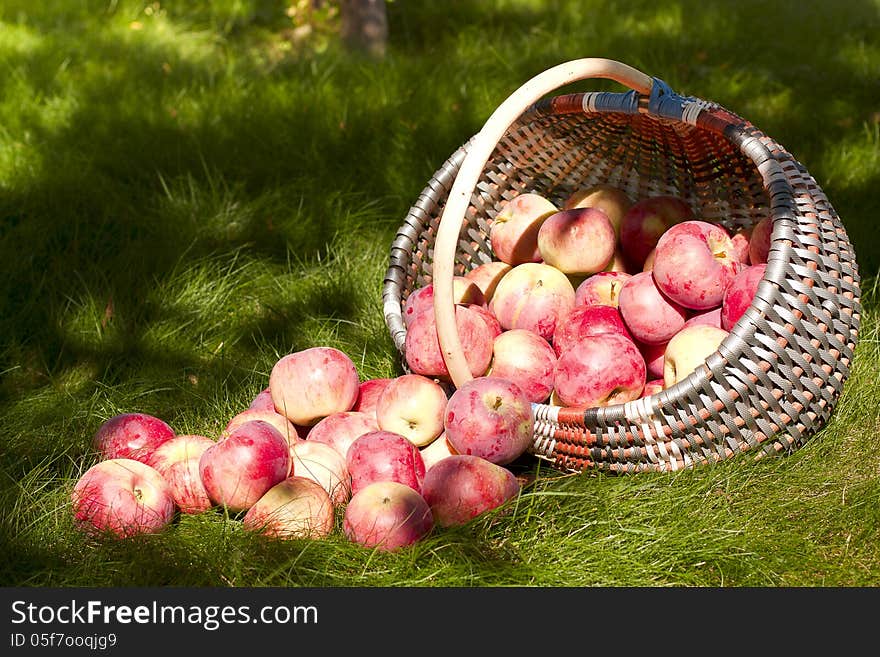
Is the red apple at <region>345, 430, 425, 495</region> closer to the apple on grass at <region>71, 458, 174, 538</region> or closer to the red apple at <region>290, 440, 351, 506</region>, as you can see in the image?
the red apple at <region>290, 440, 351, 506</region>

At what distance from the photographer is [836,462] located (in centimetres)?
244

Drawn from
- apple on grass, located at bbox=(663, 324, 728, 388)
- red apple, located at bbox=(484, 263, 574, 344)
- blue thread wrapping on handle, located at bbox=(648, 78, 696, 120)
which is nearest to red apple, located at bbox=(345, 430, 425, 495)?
red apple, located at bbox=(484, 263, 574, 344)

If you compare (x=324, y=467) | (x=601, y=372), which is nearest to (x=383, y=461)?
(x=324, y=467)

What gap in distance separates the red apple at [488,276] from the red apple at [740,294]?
0.71 m

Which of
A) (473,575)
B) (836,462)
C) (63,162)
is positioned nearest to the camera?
(473,575)

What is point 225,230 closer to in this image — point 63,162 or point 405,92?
point 63,162

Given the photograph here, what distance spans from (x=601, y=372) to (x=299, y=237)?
162 cm

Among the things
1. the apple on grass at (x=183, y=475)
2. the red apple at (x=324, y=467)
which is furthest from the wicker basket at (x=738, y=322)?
the apple on grass at (x=183, y=475)

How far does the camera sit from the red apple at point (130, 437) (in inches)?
96.4

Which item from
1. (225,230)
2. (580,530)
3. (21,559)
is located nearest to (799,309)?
(580,530)

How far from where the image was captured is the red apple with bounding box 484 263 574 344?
268 centimetres

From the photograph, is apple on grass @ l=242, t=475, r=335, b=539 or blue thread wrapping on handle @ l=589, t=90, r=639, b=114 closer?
apple on grass @ l=242, t=475, r=335, b=539

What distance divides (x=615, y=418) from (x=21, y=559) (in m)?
1.35

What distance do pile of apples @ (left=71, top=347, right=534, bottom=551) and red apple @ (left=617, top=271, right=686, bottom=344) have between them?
408 millimetres
